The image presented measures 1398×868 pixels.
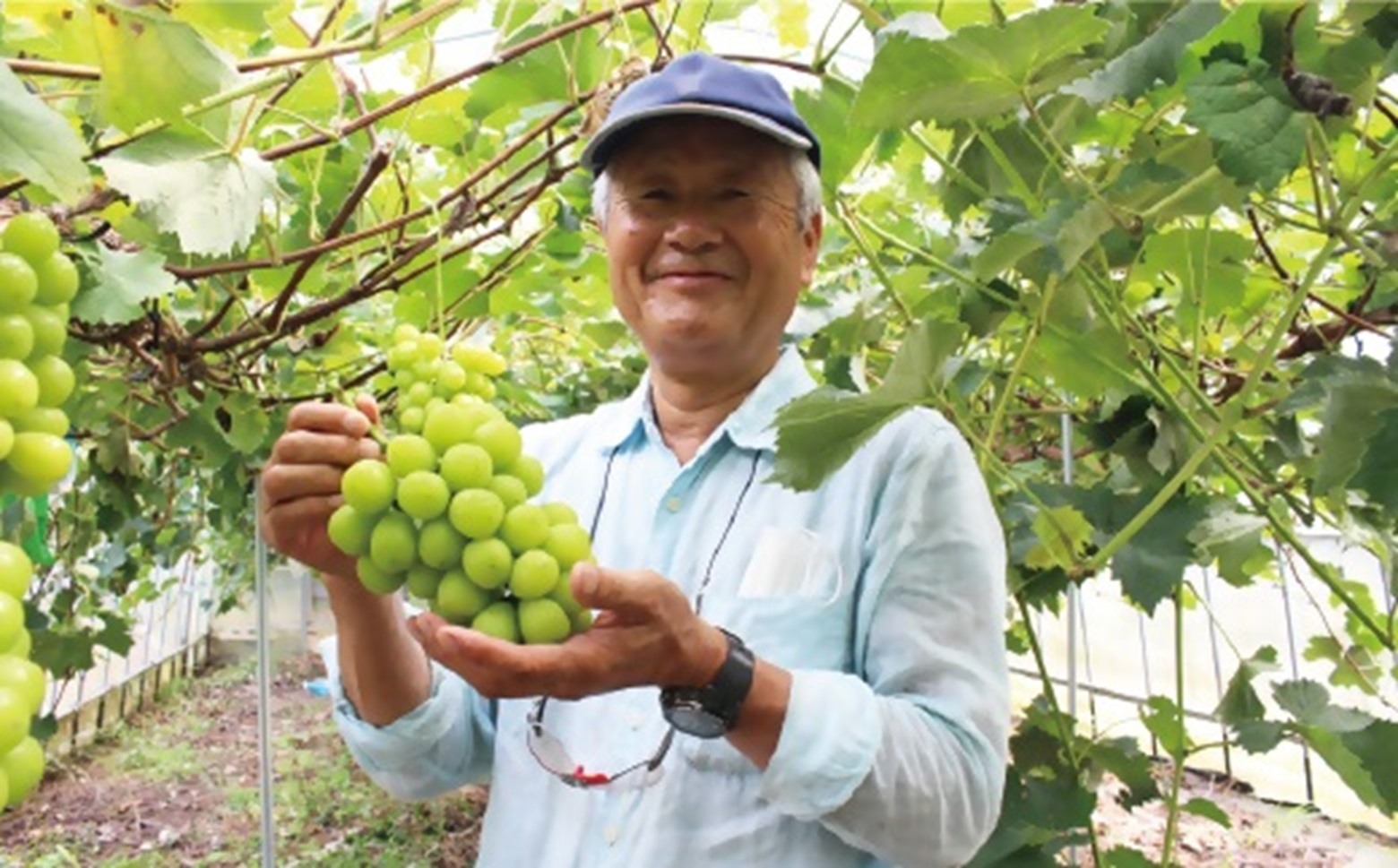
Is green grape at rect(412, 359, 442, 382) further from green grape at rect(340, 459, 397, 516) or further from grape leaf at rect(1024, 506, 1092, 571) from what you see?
grape leaf at rect(1024, 506, 1092, 571)

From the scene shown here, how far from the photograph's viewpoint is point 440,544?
0.91m

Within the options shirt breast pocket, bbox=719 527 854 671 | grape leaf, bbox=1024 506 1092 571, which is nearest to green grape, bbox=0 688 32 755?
shirt breast pocket, bbox=719 527 854 671

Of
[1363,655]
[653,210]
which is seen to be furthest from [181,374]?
[1363,655]

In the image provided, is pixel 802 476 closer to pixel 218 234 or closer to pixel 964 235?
pixel 218 234

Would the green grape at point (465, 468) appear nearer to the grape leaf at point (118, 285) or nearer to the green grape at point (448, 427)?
the green grape at point (448, 427)

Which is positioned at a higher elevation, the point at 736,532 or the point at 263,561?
the point at 263,561

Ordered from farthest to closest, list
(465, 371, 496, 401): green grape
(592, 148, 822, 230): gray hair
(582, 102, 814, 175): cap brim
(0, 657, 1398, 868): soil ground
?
1. (0, 657, 1398, 868): soil ground
2. (592, 148, 822, 230): gray hair
3. (582, 102, 814, 175): cap brim
4. (465, 371, 496, 401): green grape

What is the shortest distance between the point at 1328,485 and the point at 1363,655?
1820 mm

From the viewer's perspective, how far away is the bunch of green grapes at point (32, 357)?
761mm

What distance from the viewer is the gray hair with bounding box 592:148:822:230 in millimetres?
1418

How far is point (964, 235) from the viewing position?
2.18m

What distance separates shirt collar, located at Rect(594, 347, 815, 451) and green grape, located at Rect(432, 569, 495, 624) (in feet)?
1.60

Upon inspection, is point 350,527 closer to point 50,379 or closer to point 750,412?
point 50,379

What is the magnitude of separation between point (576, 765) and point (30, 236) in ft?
2.74
